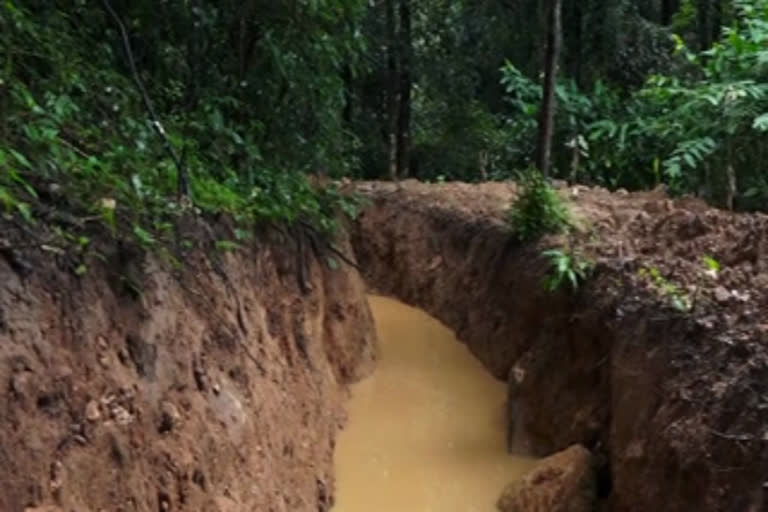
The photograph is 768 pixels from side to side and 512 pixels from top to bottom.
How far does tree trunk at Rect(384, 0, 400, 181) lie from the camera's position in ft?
47.9

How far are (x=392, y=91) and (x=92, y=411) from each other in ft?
41.4

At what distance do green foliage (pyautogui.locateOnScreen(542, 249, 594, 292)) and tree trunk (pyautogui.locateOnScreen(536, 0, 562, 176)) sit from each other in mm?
1918

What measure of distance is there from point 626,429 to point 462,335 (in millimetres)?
3947

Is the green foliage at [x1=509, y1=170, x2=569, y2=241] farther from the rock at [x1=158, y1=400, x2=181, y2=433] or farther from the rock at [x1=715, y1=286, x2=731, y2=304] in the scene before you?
the rock at [x1=158, y1=400, x2=181, y2=433]

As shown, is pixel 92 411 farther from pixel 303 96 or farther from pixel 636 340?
pixel 303 96

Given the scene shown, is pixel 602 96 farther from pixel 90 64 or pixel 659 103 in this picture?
pixel 90 64

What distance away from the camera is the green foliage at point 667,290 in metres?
5.24

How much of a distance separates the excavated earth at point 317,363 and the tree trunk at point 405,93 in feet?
22.0

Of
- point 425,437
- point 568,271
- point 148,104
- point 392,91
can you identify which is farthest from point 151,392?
point 392,91

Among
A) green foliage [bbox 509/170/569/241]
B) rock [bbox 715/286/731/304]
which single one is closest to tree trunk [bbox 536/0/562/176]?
Answer: green foliage [bbox 509/170/569/241]

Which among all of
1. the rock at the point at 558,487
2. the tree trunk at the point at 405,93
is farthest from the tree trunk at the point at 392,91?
the rock at the point at 558,487

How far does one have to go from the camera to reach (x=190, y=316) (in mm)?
4074

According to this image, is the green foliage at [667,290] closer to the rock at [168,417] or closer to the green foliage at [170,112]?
the green foliage at [170,112]

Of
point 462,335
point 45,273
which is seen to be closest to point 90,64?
point 45,273
